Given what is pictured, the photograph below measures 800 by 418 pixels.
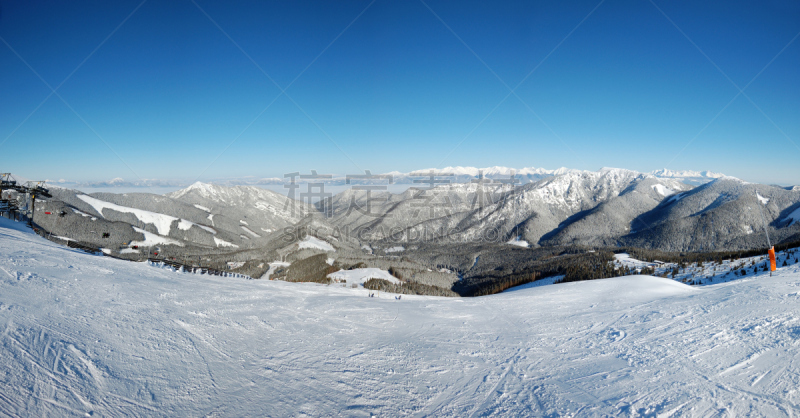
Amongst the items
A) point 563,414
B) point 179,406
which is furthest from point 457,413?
point 179,406

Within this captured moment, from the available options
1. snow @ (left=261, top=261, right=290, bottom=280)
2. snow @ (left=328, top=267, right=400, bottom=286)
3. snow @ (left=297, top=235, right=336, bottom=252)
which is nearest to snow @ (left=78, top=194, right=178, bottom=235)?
snow @ (left=297, top=235, right=336, bottom=252)

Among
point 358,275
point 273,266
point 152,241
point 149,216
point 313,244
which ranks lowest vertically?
point 273,266

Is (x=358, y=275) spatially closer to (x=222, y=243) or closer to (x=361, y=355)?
(x=361, y=355)

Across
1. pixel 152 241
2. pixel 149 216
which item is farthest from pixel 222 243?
pixel 149 216

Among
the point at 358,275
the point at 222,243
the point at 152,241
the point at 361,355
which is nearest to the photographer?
the point at 361,355

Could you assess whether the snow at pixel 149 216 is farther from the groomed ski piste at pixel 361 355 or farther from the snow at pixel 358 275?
the groomed ski piste at pixel 361 355
